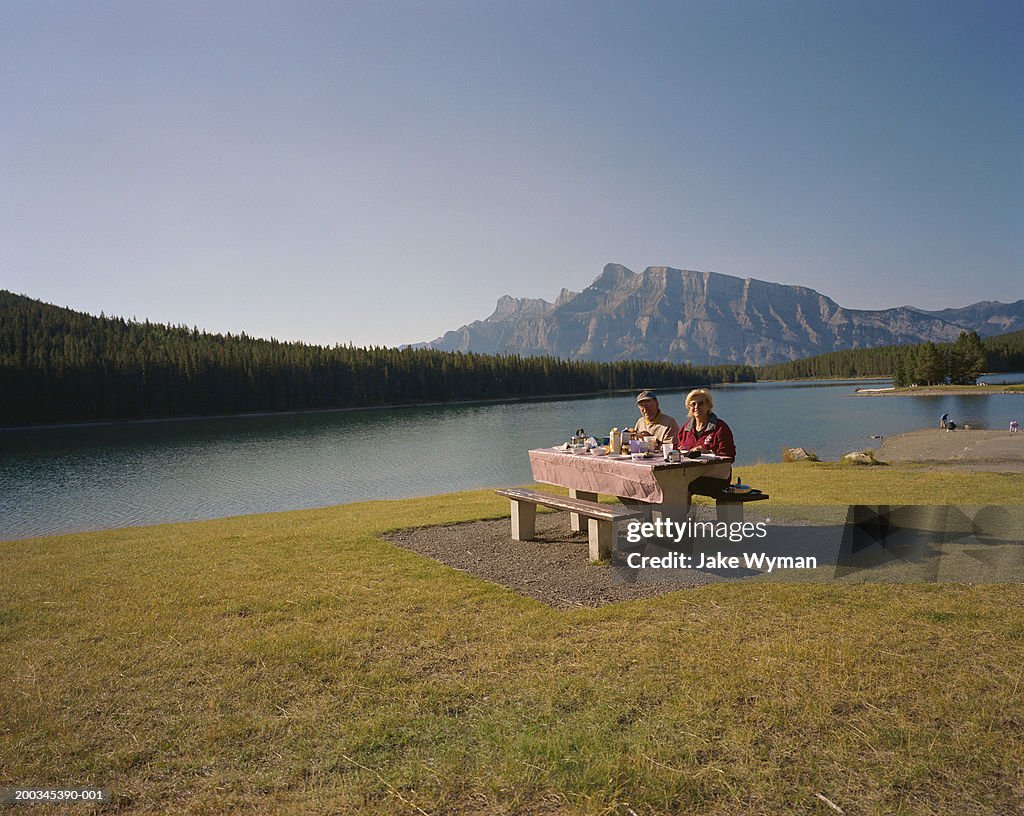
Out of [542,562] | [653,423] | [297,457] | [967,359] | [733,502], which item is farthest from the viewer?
[967,359]

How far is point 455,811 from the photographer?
312 centimetres

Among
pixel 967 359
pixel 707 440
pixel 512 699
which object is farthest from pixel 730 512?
pixel 967 359

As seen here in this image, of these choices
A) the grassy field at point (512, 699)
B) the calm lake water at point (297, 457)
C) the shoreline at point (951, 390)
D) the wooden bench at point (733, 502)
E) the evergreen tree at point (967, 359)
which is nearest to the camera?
the grassy field at point (512, 699)

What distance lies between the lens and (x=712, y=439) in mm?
8828

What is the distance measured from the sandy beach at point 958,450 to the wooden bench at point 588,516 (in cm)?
1632

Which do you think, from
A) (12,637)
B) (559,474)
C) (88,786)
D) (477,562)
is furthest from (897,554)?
(12,637)

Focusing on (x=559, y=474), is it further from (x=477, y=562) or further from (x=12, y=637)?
(x=12, y=637)

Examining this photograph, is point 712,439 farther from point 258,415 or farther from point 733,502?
point 258,415

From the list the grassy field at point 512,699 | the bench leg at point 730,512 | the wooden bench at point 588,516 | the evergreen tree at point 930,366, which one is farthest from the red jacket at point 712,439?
the evergreen tree at point 930,366

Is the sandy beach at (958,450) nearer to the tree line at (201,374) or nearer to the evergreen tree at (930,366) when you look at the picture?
the evergreen tree at (930,366)

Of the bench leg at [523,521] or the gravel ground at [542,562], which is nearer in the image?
the gravel ground at [542,562]

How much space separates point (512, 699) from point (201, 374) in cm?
9722

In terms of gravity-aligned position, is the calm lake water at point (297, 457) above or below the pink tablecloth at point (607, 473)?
below

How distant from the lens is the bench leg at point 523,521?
983cm
